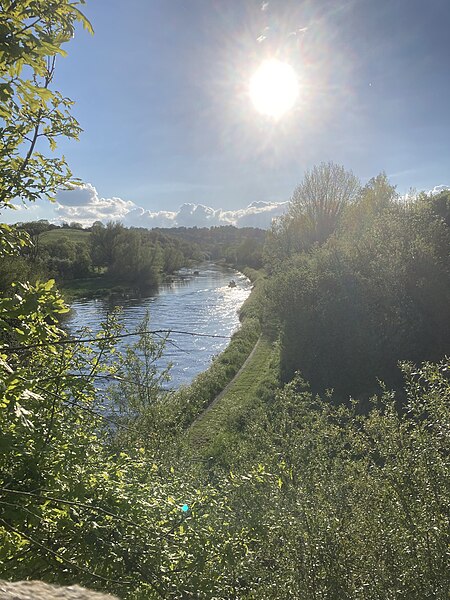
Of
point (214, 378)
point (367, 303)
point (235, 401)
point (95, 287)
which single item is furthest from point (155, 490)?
point (95, 287)

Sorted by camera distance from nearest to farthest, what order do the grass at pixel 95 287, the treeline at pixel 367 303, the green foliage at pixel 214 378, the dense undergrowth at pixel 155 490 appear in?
the dense undergrowth at pixel 155 490 < the green foliage at pixel 214 378 < the treeline at pixel 367 303 < the grass at pixel 95 287

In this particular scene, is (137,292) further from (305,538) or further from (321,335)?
(305,538)

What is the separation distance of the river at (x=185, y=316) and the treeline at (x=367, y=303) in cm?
632

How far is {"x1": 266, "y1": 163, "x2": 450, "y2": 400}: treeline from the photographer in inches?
827

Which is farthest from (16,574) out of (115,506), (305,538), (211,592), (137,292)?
(137,292)

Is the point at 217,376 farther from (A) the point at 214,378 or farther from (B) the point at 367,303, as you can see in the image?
(B) the point at 367,303

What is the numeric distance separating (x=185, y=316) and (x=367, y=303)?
24.4 meters

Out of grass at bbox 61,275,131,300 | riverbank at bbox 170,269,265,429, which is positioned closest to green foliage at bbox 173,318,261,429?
riverbank at bbox 170,269,265,429

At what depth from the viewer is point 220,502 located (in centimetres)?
529

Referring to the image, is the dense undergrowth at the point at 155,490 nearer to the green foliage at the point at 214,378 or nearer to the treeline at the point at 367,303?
the green foliage at the point at 214,378

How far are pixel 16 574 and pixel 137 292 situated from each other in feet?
215

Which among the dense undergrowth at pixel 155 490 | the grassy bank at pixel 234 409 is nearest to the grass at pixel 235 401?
the grassy bank at pixel 234 409

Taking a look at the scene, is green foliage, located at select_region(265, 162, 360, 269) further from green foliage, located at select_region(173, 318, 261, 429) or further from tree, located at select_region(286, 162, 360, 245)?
green foliage, located at select_region(173, 318, 261, 429)

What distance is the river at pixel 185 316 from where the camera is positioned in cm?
3025
